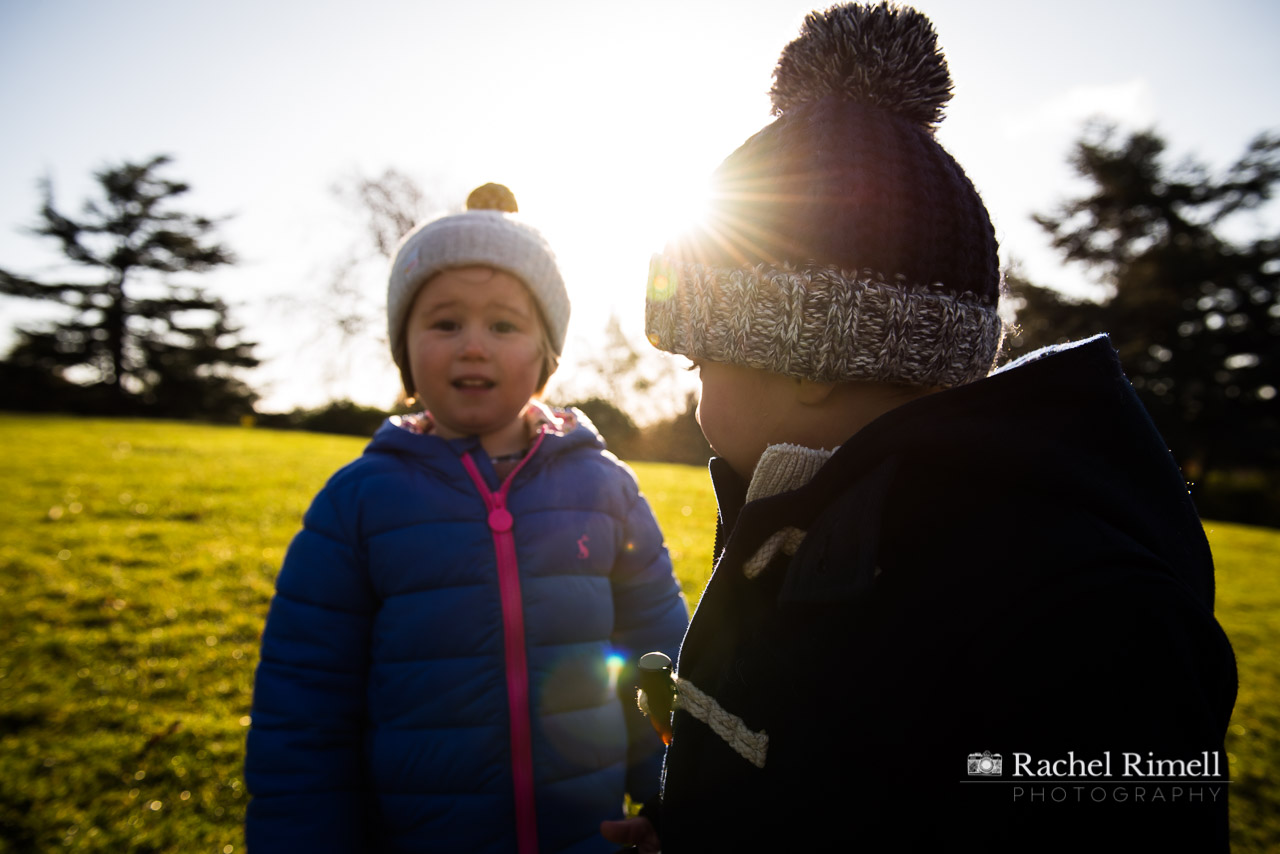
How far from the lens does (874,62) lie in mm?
1139

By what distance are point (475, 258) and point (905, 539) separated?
152 cm

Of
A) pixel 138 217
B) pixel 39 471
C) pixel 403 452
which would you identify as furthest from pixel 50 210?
pixel 403 452

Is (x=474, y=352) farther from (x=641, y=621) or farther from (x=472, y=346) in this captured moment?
(x=641, y=621)

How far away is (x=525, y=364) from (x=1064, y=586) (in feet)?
5.16

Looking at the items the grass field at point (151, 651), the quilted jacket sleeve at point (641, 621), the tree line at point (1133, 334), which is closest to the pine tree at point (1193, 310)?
the tree line at point (1133, 334)

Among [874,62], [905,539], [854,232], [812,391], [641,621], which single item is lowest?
[641,621]

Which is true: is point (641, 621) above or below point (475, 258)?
below

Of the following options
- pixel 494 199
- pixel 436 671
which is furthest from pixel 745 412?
pixel 494 199

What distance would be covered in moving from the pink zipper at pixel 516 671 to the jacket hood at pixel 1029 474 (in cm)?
99

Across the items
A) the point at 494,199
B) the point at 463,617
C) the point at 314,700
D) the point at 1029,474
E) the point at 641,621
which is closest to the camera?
the point at 1029,474

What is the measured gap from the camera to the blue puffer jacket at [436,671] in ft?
5.23

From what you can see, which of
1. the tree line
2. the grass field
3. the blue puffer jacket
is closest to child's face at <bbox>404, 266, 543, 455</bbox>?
the blue puffer jacket

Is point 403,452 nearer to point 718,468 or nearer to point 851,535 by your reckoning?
point 718,468

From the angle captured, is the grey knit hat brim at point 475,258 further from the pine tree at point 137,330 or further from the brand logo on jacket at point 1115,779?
the pine tree at point 137,330
